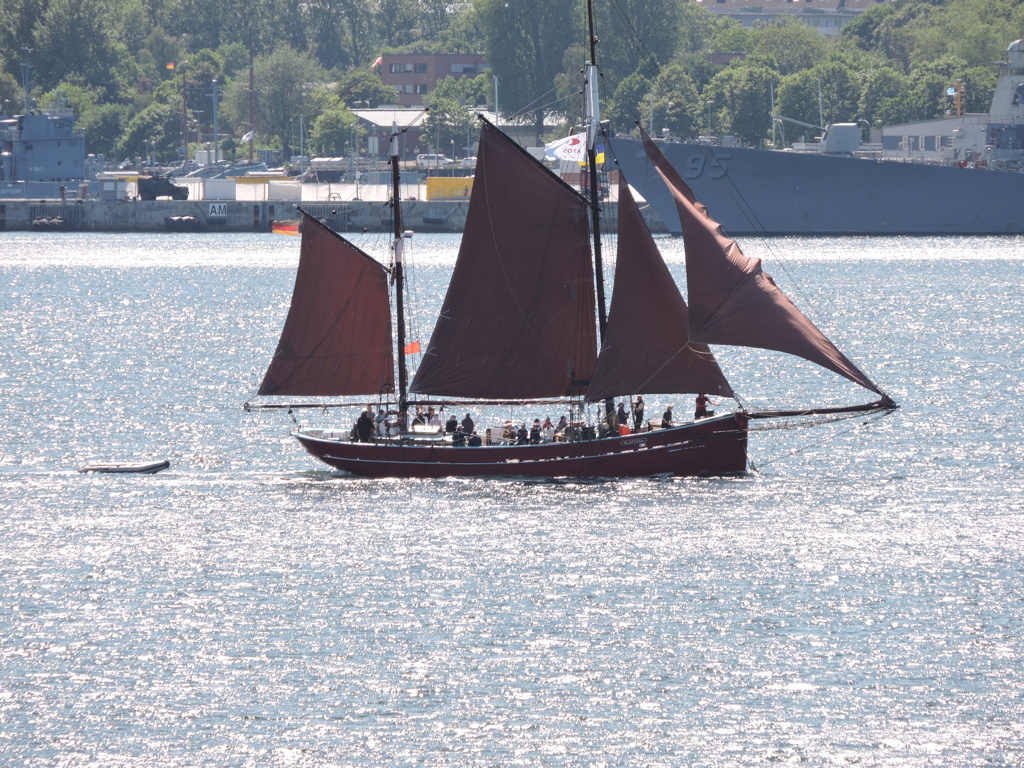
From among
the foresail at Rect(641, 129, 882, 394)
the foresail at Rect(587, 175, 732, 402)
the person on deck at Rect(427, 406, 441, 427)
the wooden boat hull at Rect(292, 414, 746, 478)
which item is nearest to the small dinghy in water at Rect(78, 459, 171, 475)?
the wooden boat hull at Rect(292, 414, 746, 478)

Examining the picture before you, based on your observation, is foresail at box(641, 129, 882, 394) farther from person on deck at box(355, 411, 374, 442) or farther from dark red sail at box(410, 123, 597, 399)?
person on deck at box(355, 411, 374, 442)

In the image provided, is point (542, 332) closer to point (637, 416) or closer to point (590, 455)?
point (637, 416)

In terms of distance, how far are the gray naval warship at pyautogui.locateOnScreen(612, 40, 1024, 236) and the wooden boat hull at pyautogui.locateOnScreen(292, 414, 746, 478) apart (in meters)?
95.8

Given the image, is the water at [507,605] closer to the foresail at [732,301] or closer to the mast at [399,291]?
the mast at [399,291]

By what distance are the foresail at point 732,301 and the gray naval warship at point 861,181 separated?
317 feet

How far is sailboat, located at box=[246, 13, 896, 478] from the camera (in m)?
47.0

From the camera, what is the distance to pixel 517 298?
49750 millimetres

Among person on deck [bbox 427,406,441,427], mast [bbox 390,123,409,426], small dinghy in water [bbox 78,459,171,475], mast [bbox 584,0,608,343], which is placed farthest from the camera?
small dinghy in water [bbox 78,459,171,475]

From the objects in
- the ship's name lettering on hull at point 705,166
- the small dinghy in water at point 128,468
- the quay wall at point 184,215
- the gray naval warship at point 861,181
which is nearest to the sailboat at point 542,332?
the small dinghy in water at point 128,468

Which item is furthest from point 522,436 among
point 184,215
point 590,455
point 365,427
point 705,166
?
point 184,215

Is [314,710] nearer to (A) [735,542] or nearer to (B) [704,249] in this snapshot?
(A) [735,542]

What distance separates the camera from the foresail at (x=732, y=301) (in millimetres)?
45875

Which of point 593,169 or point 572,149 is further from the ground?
point 572,149

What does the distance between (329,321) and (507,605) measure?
16.7 m
